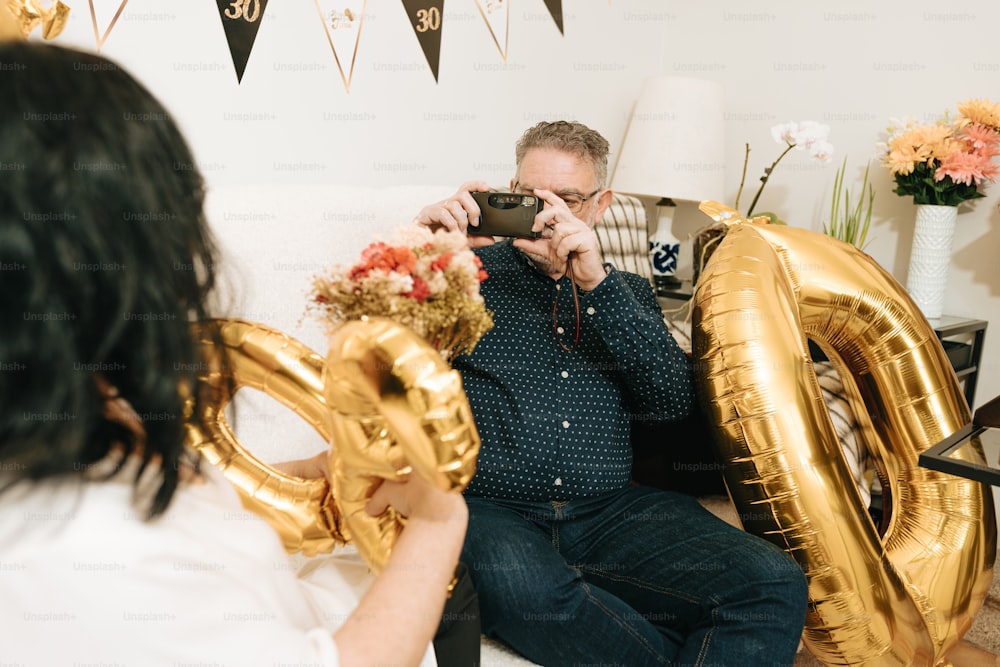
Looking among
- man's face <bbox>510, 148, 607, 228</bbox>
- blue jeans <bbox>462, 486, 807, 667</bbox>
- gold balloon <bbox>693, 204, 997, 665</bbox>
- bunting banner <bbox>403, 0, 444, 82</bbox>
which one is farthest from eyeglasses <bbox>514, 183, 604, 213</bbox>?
bunting banner <bbox>403, 0, 444, 82</bbox>

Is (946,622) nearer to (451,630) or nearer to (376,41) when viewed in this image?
(451,630)

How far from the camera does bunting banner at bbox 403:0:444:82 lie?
1.86 metres

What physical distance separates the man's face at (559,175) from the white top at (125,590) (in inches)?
38.8

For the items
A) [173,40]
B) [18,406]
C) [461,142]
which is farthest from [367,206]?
[18,406]

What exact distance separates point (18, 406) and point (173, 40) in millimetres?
1159

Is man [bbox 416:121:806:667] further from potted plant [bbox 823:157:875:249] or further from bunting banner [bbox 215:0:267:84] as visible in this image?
potted plant [bbox 823:157:875:249]

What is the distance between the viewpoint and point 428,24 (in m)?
1.89

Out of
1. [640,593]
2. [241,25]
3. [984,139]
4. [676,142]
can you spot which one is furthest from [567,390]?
[984,139]

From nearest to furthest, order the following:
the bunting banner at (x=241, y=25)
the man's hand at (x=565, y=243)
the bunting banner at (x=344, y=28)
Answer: the man's hand at (x=565, y=243), the bunting banner at (x=241, y=25), the bunting banner at (x=344, y=28)

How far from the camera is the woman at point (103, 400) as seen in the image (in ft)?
1.63

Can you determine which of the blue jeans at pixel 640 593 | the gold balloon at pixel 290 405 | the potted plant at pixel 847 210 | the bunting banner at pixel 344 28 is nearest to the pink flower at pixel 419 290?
the gold balloon at pixel 290 405

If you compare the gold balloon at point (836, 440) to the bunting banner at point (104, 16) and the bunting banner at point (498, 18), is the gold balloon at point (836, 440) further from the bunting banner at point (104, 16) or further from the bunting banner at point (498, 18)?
the bunting banner at point (104, 16)

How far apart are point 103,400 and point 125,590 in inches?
5.3

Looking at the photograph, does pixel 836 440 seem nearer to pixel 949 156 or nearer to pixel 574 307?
pixel 574 307
